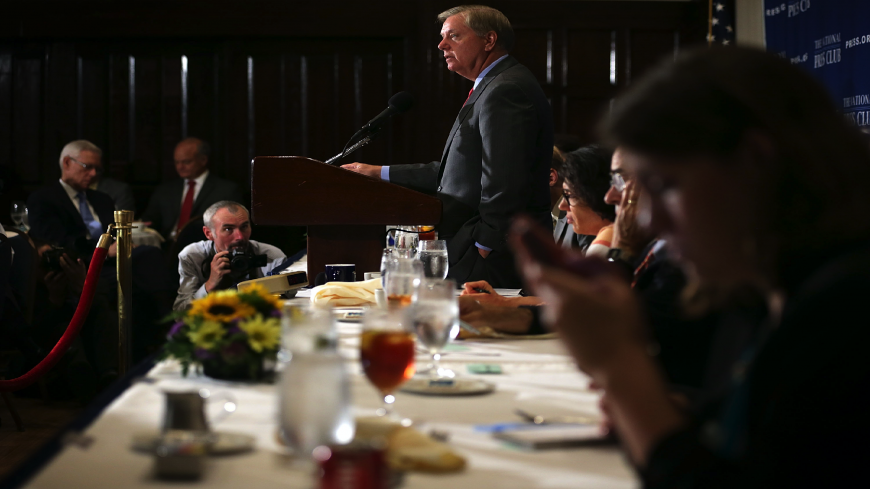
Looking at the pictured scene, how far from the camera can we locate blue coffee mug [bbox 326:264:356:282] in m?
2.47

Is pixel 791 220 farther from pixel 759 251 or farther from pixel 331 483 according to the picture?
pixel 331 483

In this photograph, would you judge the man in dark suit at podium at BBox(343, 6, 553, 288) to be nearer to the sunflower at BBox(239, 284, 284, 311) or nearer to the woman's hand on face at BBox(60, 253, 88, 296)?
the sunflower at BBox(239, 284, 284, 311)

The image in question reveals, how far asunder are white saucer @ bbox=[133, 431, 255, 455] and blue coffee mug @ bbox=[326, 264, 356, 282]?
4.97 ft

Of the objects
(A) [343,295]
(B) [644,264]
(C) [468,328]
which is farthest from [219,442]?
(A) [343,295]

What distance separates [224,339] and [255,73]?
5401mm

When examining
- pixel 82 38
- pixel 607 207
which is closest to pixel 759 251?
pixel 607 207

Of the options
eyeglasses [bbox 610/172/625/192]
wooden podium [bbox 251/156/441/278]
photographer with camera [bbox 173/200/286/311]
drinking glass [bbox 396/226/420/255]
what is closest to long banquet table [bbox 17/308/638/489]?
eyeglasses [bbox 610/172/625/192]

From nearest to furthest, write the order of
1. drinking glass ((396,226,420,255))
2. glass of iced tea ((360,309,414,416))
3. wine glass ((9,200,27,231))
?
glass of iced tea ((360,309,414,416))
drinking glass ((396,226,420,255))
wine glass ((9,200,27,231))

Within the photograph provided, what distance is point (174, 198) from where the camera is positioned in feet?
19.9

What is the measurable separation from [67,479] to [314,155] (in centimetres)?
566

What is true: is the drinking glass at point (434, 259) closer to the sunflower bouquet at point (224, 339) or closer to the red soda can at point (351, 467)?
the sunflower bouquet at point (224, 339)

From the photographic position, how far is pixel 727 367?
0.95m

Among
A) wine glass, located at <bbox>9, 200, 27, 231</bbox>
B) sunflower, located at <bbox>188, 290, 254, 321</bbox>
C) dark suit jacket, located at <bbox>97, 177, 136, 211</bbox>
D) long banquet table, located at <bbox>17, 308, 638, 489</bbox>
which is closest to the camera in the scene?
long banquet table, located at <bbox>17, 308, 638, 489</bbox>

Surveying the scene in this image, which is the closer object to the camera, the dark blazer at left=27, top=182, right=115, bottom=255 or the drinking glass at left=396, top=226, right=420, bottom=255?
the drinking glass at left=396, top=226, right=420, bottom=255
